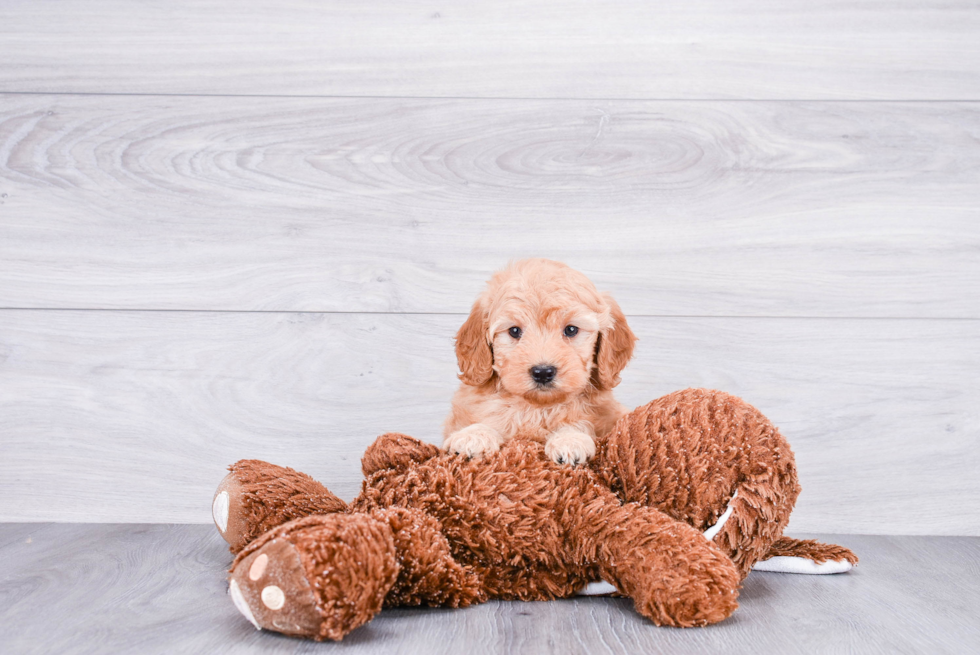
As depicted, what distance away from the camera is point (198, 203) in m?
1.60

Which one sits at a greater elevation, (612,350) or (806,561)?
(612,350)

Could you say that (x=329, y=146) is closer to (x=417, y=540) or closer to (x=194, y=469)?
(x=194, y=469)

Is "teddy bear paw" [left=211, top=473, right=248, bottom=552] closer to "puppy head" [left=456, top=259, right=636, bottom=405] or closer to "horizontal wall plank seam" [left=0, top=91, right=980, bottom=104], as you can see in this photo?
"puppy head" [left=456, top=259, right=636, bottom=405]

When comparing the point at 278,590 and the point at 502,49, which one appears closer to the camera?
the point at 278,590

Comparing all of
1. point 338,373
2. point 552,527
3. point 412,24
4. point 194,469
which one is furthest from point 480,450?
point 412,24

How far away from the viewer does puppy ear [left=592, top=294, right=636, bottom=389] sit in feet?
3.72

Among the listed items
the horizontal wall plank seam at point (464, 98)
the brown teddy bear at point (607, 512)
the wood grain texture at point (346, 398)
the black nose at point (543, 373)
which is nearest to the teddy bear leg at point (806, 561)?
the brown teddy bear at point (607, 512)

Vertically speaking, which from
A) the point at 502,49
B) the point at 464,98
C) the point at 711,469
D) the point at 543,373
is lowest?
the point at 711,469

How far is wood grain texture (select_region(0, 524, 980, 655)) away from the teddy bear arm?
0.20 meters

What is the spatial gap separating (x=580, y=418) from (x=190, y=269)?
945 millimetres

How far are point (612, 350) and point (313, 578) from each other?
1.86 feet

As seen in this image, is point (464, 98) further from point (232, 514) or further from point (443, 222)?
point (232, 514)

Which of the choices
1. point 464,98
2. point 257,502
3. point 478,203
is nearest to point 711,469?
point 257,502

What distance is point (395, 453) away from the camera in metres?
1.06
